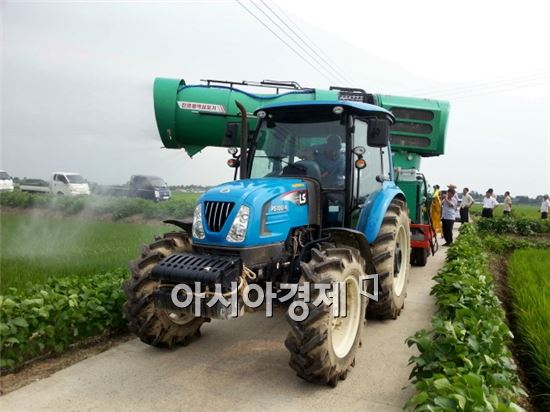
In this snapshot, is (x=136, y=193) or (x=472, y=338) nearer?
(x=472, y=338)

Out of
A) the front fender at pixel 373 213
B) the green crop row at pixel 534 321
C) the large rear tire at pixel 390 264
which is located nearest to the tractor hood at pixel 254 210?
the front fender at pixel 373 213

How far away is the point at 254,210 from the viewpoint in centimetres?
397

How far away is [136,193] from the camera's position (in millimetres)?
21125

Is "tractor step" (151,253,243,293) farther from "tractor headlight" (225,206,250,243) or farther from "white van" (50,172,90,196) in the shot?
"white van" (50,172,90,196)

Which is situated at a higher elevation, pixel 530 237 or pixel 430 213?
pixel 430 213

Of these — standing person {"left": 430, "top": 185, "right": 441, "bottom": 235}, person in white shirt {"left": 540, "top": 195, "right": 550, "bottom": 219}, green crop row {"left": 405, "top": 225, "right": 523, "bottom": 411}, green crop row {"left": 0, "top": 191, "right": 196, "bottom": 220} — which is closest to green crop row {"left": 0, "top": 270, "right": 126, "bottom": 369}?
green crop row {"left": 405, "top": 225, "right": 523, "bottom": 411}

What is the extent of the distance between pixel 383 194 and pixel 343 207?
3.01ft

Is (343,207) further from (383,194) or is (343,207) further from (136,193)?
(136,193)

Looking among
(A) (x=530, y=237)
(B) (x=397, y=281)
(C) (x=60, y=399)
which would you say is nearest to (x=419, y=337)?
(B) (x=397, y=281)

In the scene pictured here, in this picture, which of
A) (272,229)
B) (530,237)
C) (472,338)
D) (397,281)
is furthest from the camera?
(530,237)

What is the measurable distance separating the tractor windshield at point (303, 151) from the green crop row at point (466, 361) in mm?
1826

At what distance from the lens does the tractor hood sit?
3.98 metres

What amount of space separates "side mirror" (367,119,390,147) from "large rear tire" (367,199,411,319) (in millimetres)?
1176

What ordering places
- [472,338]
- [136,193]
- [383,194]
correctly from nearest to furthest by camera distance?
[472,338], [383,194], [136,193]
